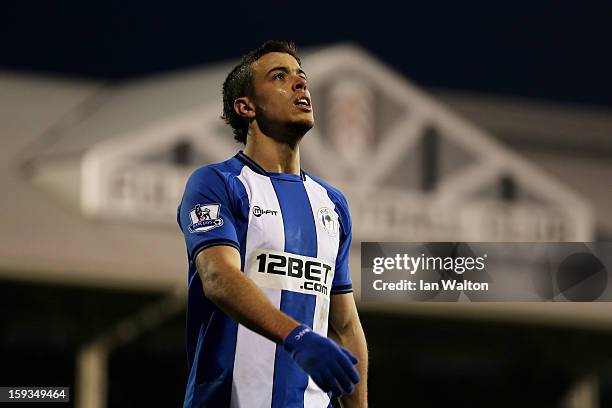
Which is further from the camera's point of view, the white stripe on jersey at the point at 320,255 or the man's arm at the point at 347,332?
the man's arm at the point at 347,332

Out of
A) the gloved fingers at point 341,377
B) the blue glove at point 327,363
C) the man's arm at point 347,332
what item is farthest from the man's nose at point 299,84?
the gloved fingers at point 341,377

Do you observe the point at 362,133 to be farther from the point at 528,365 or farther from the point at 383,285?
the point at 383,285

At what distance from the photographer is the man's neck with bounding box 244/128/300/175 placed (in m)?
4.72

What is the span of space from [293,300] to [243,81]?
0.69 m

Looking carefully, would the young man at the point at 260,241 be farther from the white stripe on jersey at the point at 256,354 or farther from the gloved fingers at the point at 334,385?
the gloved fingers at the point at 334,385

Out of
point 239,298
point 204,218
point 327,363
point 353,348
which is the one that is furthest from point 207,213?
point 353,348

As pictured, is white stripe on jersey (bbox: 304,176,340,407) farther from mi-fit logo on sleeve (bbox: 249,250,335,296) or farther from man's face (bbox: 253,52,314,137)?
man's face (bbox: 253,52,314,137)

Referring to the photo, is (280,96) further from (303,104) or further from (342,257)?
(342,257)

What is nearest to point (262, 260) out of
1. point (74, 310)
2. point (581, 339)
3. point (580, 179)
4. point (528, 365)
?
point (74, 310)

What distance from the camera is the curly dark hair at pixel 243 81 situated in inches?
185

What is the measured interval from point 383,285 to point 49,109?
53.9 feet

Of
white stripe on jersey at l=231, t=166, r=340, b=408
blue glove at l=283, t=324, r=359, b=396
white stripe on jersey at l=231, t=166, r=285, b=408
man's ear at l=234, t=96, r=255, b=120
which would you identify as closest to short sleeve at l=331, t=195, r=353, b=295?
white stripe on jersey at l=231, t=166, r=340, b=408

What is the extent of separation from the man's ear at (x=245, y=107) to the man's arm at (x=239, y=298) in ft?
1.70

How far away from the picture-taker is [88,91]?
78.7 ft
